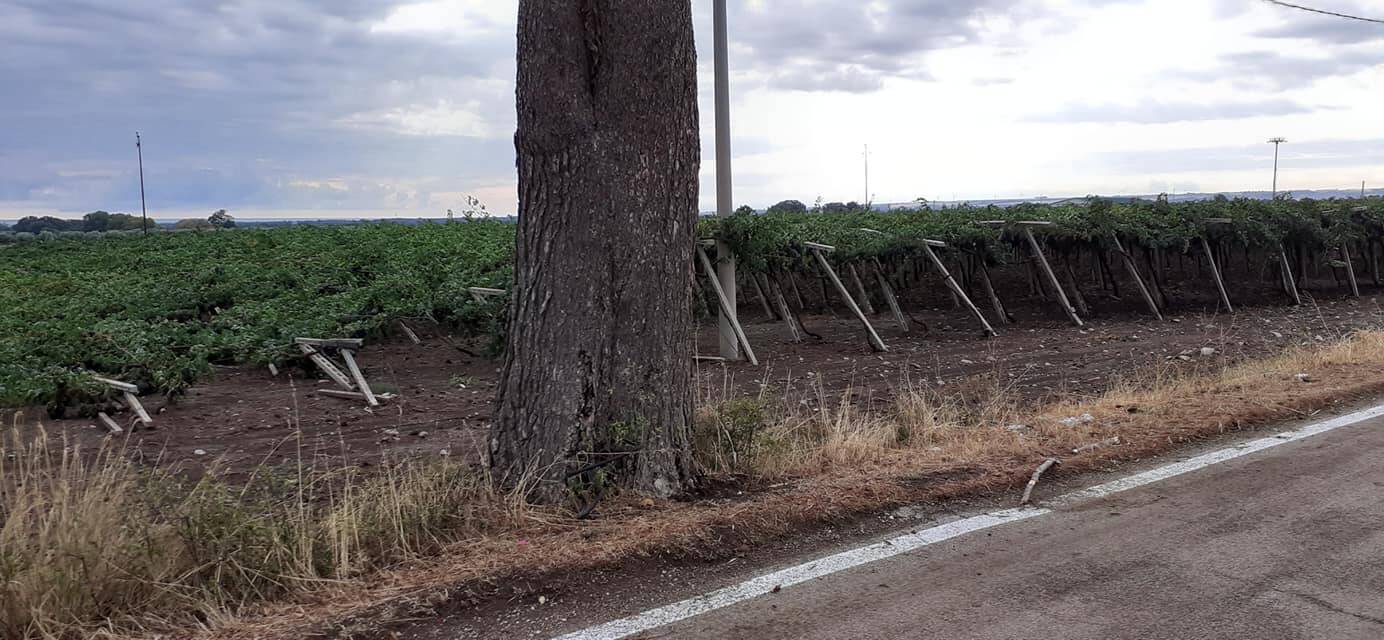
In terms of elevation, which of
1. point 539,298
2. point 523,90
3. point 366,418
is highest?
point 523,90

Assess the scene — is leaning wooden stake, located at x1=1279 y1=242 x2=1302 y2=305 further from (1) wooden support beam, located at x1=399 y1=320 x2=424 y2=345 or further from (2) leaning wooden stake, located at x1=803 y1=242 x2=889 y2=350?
(1) wooden support beam, located at x1=399 y1=320 x2=424 y2=345

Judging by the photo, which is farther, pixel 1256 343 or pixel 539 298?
pixel 1256 343

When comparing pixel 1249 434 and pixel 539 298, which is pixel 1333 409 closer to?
pixel 1249 434

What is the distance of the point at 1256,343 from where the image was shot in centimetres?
1398

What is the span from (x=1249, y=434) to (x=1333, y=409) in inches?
52.8

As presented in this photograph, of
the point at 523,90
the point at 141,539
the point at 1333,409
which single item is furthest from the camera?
the point at 1333,409

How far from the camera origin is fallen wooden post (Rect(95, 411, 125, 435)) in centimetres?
869

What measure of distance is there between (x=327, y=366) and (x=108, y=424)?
237cm

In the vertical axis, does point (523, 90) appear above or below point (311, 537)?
above

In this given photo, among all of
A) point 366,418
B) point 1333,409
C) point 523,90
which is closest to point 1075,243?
point 1333,409

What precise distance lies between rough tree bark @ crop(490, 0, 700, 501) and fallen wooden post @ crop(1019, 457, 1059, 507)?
2.01 meters

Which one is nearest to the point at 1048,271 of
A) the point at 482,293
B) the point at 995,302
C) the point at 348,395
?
the point at 995,302

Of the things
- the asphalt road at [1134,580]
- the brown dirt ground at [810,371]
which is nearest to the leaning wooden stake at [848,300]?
the brown dirt ground at [810,371]

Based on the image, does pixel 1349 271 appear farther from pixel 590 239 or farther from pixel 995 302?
pixel 590 239
